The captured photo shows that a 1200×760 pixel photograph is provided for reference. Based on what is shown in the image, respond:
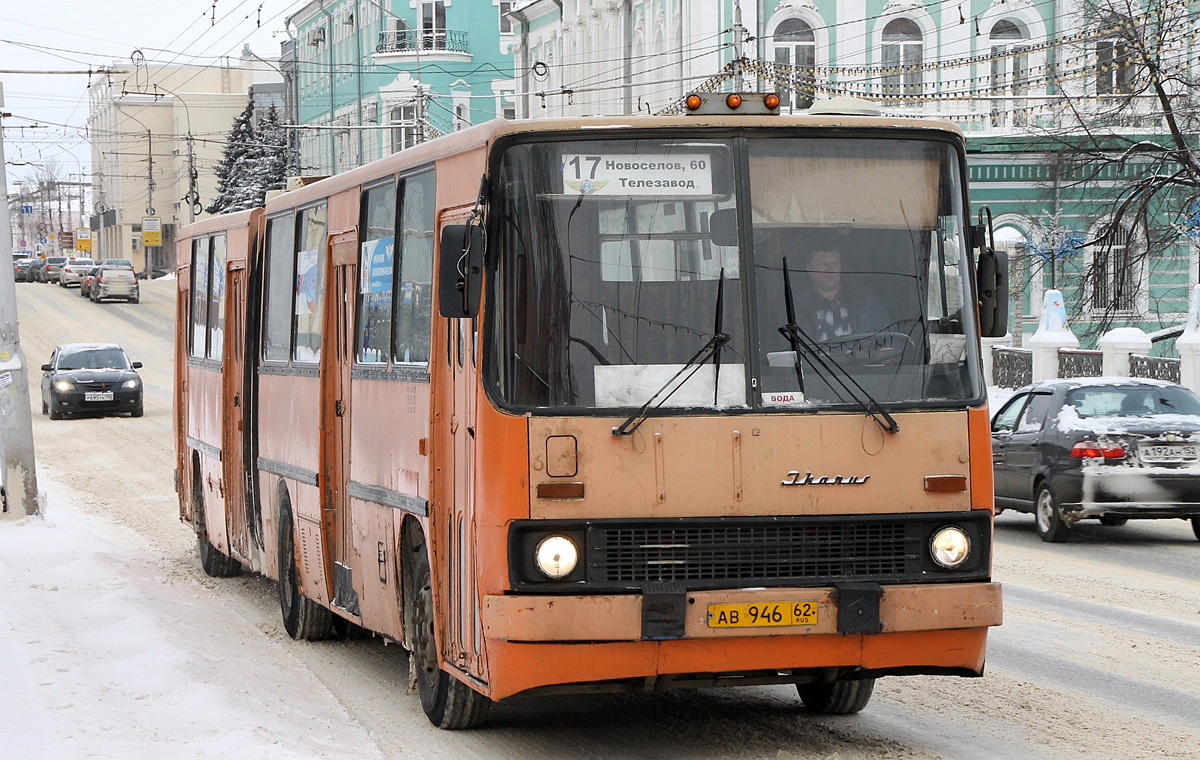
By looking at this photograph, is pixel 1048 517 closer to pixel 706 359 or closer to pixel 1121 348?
pixel 706 359

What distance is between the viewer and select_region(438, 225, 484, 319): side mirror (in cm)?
735

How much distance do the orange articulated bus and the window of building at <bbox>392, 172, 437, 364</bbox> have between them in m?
0.50

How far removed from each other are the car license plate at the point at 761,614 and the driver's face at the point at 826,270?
1322mm

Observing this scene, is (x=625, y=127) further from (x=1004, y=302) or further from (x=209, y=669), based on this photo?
(x=209, y=669)

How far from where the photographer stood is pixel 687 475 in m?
7.28

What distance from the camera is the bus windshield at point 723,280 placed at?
7.38 meters

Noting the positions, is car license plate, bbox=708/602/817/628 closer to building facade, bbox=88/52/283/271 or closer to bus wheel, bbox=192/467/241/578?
bus wheel, bbox=192/467/241/578

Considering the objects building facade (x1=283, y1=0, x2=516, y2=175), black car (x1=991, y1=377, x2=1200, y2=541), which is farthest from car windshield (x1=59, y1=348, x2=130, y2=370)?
building facade (x1=283, y1=0, x2=516, y2=175)

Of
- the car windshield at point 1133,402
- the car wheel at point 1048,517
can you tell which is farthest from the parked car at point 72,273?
the car windshield at point 1133,402

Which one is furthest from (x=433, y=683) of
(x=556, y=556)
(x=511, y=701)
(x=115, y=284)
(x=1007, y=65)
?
(x=115, y=284)

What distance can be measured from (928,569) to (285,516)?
5595 mm

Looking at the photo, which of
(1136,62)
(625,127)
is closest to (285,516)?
(625,127)

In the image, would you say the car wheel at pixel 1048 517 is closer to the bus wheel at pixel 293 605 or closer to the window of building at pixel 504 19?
the bus wheel at pixel 293 605

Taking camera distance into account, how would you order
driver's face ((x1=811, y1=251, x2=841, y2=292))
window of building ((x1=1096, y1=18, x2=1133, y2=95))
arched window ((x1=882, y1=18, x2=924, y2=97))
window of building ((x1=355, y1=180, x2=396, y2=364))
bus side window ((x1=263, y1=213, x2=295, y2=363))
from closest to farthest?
driver's face ((x1=811, y1=251, x2=841, y2=292)) → window of building ((x1=355, y1=180, x2=396, y2=364)) → bus side window ((x1=263, y1=213, x2=295, y2=363)) → window of building ((x1=1096, y1=18, x2=1133, y2=95)) → arched window ((x1=882, y1=18, x2=924, y2=97))
